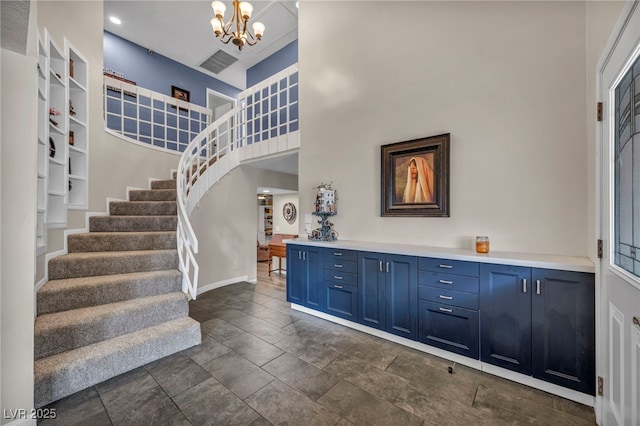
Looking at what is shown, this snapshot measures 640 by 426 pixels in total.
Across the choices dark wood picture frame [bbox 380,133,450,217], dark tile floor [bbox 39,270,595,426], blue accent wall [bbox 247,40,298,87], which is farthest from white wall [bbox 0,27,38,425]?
blue accent wall [bbox 247,40,298,87]

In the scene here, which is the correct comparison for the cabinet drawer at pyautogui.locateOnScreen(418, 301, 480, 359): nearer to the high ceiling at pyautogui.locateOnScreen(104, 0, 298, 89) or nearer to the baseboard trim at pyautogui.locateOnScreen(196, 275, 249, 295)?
the baseboard trim at pyautogui.locateOnScreen(196, 275, 249, 295)

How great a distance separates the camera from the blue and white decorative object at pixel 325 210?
11.5ft

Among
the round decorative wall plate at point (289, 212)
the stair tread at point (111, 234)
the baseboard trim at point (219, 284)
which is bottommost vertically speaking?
the baseboard trim at point (219, 284)

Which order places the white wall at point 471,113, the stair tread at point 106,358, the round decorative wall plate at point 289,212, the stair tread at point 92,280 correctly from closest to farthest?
the stair tread at point 106,358
the white wall at point 471,113
the stair tread at point 92,280
the round decorative wall plate at point 289,212

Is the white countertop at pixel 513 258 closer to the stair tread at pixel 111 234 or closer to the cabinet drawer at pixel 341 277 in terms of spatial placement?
the cabinet drawer at pixel 341 277

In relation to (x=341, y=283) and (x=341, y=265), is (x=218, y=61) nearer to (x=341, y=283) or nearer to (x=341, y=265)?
(x=341, y=265)

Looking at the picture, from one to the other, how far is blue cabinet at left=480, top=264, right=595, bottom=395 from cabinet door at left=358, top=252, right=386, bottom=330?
0.91 m

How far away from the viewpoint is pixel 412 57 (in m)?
3.00

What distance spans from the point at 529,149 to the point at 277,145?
3.31 metres

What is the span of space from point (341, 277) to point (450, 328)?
1.22m

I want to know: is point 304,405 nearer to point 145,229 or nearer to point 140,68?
point 145,229

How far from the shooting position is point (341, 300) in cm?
311

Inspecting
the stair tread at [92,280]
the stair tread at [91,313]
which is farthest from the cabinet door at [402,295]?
the stair tread at [92,280]

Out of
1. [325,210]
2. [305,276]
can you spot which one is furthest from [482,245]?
[305,276]
